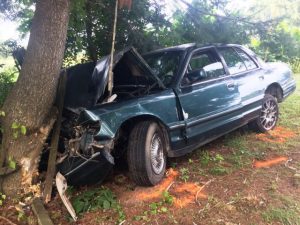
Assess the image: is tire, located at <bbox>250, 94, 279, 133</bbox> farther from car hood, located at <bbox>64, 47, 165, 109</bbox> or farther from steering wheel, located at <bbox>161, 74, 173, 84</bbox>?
car hood, located at <bbox>64, 47, 165, 109</bbox>

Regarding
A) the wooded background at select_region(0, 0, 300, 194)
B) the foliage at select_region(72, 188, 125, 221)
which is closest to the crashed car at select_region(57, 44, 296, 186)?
the foliage at select_region(72, 188, 125, 221)

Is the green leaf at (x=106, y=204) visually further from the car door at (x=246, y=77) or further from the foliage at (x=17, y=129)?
the car door at (x=246, y=77)

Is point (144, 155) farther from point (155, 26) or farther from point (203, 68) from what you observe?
point (155, 26)

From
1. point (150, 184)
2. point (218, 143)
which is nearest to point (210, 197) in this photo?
point (150, 184)

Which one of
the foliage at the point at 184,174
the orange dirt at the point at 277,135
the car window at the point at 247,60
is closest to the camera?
the foliage at the point at 184,174

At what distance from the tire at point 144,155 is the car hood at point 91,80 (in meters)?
0.63

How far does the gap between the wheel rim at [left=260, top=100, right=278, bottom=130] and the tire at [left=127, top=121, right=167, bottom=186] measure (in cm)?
283

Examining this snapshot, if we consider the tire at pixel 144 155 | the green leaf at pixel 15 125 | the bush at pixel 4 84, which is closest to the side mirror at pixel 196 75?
the tire at pixel 144 155

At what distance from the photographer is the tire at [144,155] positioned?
13.3 ft

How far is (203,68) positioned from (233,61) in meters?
1.02

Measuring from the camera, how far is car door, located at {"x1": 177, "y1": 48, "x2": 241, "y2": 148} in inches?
190

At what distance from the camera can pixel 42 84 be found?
4.21 metres

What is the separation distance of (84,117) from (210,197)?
5.44 ft

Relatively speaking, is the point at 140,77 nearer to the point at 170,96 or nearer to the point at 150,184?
the point at 170,96
